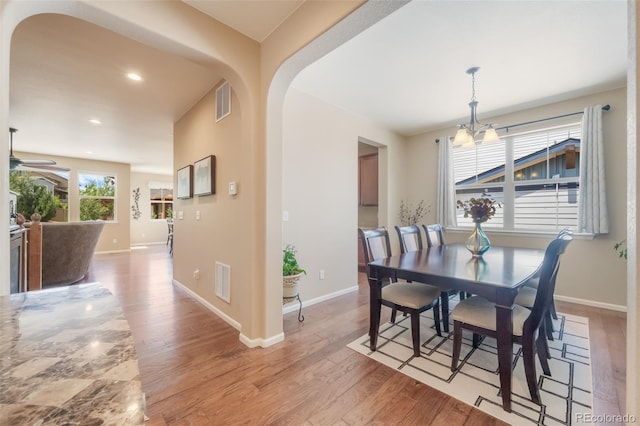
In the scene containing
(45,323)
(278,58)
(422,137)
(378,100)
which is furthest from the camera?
(422,137)

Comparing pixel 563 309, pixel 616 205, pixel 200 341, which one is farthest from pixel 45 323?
pixel 616 205

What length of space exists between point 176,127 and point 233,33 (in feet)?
8.48

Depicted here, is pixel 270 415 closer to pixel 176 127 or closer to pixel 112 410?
pixel 112 410

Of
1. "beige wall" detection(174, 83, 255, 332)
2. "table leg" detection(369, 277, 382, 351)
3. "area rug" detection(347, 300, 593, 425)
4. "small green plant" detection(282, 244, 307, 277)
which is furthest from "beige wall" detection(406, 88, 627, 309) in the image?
"beige wall" detection(174, 83, 255, 332)

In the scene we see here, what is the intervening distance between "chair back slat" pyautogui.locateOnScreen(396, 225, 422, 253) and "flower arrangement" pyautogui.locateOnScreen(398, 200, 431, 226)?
1.66 metres

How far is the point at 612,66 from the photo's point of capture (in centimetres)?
274

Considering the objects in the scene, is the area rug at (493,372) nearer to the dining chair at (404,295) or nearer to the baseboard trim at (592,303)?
the dining chair at (404,295)

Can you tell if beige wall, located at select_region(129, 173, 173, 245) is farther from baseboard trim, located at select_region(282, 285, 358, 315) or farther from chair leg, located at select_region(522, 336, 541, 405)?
chair leg, located at select_region(522, 336, 541, 405)

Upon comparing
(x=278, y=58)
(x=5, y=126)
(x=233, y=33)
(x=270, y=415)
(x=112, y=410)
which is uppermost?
(x=233, y=33)

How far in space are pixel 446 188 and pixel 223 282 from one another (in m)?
3.65

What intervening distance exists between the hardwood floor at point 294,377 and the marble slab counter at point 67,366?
3.54 ft

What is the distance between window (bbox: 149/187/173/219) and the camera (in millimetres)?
9469

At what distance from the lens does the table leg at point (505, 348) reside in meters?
1.58

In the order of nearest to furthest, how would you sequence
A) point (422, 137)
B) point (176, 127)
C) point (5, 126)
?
1. point (5, 126)
2. point (176, 127)
3. point (422, 137)
